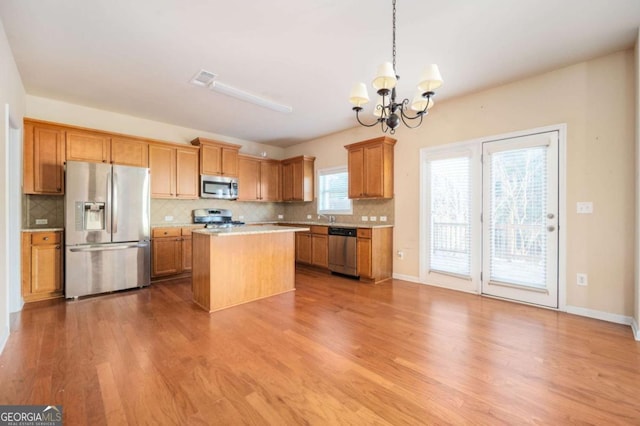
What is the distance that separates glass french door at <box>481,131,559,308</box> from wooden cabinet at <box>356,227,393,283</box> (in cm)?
148

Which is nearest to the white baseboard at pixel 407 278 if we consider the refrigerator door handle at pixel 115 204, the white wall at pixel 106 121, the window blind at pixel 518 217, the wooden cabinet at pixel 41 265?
the window blind at pixel 518 217

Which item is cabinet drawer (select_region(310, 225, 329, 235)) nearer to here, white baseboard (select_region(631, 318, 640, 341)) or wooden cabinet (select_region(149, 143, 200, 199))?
wooden cabinet (select_region(149, 143, 200, 199))

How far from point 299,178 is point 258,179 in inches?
37.0

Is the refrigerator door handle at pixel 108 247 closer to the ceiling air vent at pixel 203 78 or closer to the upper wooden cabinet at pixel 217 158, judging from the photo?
the upper wooden cabinet at pixel 217 158

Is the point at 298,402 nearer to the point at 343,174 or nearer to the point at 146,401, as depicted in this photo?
the point at 146,401

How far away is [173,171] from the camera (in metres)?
4.92

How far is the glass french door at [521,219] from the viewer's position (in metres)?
3.27

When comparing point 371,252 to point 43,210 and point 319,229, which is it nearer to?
point 319,229

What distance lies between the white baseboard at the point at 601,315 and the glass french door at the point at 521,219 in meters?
0.20

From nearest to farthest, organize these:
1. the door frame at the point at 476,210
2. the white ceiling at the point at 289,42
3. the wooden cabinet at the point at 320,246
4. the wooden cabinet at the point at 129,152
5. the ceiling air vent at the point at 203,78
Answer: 1. the white ceiling at the point at 289,42
2. the door frame at the point at 476,210
3. the ceiling air vent at the point at 203,78
4. the wooden cabinet at the point at 129,152
5. the wooden cabinet at the point at 320,246

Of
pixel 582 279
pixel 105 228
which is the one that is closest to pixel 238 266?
pixel 105 228

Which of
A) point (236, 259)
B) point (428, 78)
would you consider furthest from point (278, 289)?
point (428, 78)

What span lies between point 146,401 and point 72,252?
305 cm

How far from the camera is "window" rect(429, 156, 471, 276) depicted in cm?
399
